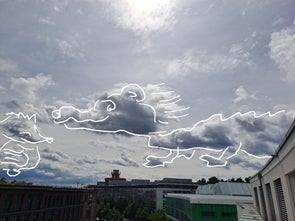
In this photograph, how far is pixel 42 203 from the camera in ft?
203

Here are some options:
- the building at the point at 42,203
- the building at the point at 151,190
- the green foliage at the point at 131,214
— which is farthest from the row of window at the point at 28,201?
the building at the point at 151,190

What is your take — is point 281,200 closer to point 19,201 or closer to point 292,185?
point 292,185

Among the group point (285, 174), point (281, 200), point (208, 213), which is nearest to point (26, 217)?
point (208, 213)

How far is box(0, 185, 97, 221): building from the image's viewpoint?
50.2 metres

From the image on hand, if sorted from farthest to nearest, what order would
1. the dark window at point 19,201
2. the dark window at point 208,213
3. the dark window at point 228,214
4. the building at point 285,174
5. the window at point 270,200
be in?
the dark window at point 208,213 → the dark window at point 228,214 → the dark window at point 19,201 → the window at point 270,200 → the building at point 285,174

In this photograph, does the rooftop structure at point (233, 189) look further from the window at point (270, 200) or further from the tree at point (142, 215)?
the window at point (270, 200)

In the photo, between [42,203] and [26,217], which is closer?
[26,217]

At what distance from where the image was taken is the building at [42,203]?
5022 cm

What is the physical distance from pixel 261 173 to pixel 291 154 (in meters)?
17.9

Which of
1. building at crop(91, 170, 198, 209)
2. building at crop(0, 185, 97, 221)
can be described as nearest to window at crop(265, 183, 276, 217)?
building at crop(0, 185, 97, 221)

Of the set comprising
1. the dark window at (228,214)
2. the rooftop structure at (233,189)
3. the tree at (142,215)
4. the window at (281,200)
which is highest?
the rooftop structure at (233,189)

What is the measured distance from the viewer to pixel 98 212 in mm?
118438

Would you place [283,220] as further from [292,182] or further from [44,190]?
[44,190]

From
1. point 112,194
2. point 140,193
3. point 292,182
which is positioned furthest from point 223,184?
point 112,194
